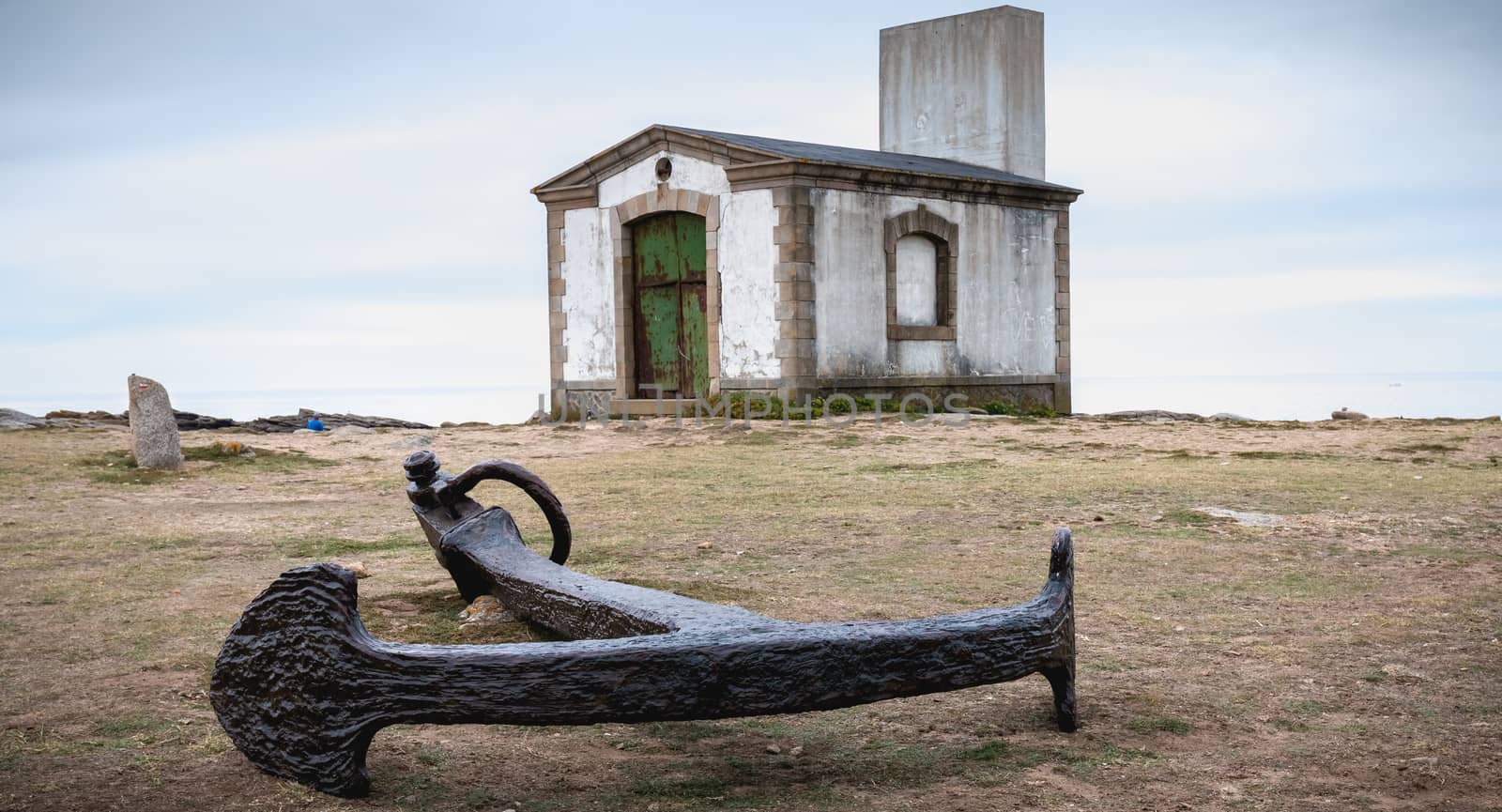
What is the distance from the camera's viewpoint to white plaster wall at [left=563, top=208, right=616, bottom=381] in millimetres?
16750

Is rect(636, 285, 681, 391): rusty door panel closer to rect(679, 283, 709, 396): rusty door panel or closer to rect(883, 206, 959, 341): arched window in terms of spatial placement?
rect(679, 283, 709, 396): rusty door panel

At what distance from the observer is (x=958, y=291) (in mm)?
16703

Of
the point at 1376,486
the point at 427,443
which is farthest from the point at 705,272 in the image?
the point at 1376,486

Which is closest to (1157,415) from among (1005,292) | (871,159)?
(1005,292)

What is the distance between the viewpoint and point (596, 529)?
7.09m

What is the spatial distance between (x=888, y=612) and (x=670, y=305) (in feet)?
39.1

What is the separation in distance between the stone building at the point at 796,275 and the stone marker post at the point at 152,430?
632cm

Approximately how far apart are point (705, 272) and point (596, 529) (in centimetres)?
902

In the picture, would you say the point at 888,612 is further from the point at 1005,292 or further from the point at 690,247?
the point at 1005,292

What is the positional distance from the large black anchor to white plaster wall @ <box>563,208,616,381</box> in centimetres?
1396

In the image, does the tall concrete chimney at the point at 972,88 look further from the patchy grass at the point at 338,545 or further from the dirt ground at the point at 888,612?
the patchy grass at the point at 338,545

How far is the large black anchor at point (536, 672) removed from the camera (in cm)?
261

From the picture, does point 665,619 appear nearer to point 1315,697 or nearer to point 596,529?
point 1315,697

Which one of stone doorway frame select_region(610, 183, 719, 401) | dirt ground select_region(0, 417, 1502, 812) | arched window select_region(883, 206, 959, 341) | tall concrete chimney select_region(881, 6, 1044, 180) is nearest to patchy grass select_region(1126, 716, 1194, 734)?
dirt ground select_region(0, 417, 1502, 812)
